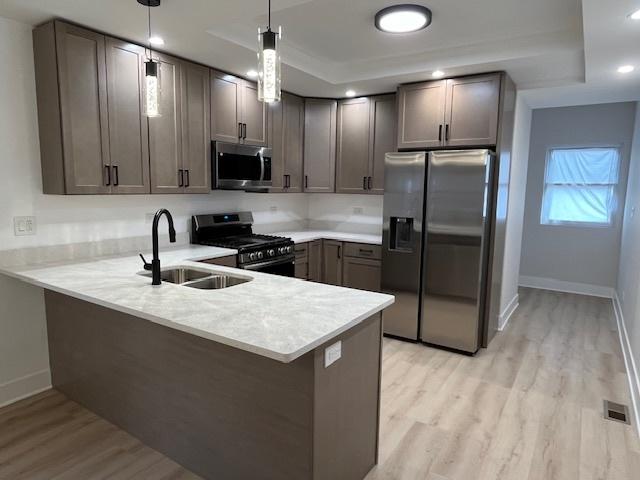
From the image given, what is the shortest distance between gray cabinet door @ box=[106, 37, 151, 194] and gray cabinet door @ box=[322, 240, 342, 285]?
2033 millimetres

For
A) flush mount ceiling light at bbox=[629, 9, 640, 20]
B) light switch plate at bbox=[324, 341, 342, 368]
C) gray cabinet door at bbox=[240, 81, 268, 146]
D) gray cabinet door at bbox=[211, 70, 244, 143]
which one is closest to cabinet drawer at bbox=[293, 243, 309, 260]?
gray cabinet door at bbox=[240, 81, 268, 146]

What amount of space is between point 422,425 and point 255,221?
271 cm

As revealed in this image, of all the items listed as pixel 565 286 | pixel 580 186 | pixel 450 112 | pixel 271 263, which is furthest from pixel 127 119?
pixel 565 286

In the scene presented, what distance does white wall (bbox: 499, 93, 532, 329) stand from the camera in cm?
409

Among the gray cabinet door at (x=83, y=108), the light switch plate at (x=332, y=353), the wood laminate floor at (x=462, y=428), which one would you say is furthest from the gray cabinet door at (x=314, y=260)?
the light switch plate at (x=332, y=353)

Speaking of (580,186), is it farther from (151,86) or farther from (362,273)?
(151,86)

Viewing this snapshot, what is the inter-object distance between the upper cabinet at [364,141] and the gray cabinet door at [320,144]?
68 mm

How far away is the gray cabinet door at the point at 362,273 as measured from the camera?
Result: 415 cm

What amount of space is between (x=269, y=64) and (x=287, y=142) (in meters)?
2.80

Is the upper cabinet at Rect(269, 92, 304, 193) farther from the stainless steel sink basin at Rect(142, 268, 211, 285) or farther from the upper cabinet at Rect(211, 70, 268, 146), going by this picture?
the stainless steel sink basin at Rect(142, 268, 211, 285)

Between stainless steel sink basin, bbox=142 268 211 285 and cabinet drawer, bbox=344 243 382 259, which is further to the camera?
cabinet drawer, bbox=344 243 382 259

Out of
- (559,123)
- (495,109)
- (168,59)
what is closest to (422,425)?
(495,109)

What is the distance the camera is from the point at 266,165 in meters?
3.97

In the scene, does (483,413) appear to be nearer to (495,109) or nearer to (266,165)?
(495,109)
